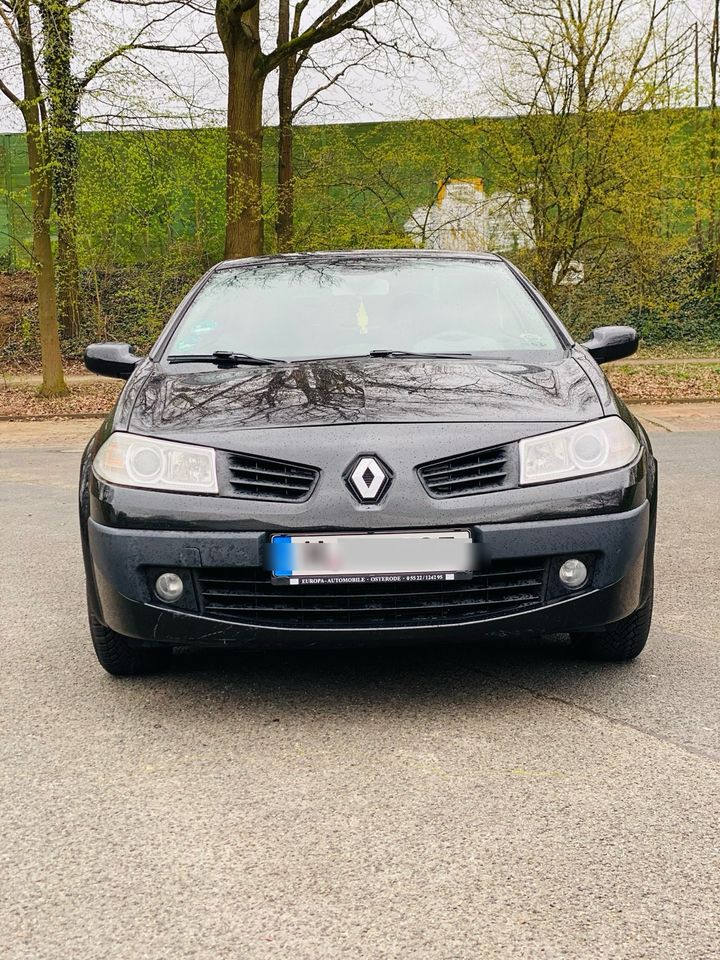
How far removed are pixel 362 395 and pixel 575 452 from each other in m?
0.71

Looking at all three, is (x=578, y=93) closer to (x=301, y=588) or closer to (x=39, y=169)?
(x=39, y=169)

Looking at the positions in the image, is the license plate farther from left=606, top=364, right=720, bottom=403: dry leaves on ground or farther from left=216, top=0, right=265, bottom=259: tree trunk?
left=216, top=0, right=265, bottom=259: tree trunk

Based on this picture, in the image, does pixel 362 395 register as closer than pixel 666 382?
Yes

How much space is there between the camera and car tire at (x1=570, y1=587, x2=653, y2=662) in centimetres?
396

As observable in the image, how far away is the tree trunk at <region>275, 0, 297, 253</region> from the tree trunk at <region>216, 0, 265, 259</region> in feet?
11.9

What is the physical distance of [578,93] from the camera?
56.2ft

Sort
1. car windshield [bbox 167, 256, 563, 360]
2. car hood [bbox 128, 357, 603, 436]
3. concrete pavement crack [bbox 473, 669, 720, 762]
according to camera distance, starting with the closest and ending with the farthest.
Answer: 1. concrete pavement crack [bbox 473, 669, 720, 762]
2. car hood [bbox 128, 357, 603, 436]
3. car windshield [bbox 167, 256, 563, 360]

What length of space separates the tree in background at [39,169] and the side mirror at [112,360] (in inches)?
481

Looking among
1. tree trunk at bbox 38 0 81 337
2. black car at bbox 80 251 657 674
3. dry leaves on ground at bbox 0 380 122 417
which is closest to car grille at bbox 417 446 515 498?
black car at bbox 80 251 657 674

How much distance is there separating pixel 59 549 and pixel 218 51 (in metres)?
13.6

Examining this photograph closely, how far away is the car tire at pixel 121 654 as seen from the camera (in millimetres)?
3983

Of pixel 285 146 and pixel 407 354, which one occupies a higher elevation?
pixel 285 146

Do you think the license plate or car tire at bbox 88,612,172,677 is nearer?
the license plate


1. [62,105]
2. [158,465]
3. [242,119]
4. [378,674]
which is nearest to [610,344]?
[378,674]
